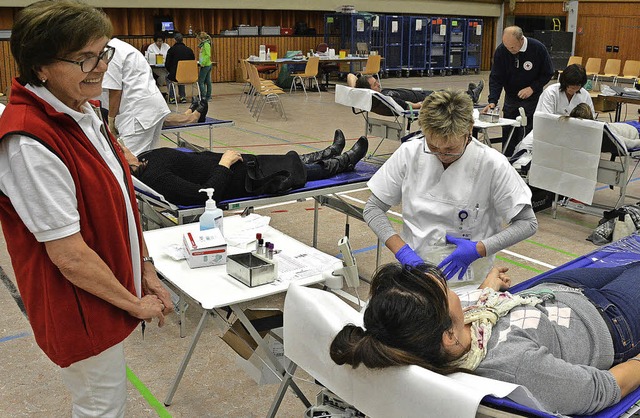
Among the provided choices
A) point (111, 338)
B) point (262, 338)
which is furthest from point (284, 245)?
point (111, 338)

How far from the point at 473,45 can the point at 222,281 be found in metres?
16.9

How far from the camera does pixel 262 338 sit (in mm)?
2316

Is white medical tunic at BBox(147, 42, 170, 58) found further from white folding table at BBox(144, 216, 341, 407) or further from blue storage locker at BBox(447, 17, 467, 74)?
white folding table at BBox(144, 216, 341, 407)

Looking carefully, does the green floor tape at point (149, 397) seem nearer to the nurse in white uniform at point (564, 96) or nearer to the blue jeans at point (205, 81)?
the nurse in white uniform at point (564, 96)

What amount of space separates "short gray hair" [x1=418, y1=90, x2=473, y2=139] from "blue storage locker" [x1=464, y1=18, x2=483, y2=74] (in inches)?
633

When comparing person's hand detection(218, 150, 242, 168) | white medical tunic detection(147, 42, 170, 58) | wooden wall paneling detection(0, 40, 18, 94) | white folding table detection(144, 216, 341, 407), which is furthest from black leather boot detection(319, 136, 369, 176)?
wooden wall paneling detection(0, 40, 18, 94)

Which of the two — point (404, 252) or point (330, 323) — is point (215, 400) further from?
Answer: point (330, 323)

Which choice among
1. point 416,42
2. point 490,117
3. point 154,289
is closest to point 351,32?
point 416,42

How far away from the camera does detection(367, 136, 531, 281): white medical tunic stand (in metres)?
2.45

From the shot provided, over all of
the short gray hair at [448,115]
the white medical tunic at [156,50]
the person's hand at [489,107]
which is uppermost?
the white medical tunic at [156,50]

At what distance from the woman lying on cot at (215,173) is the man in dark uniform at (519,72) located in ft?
10.2

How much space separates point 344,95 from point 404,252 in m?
4.53

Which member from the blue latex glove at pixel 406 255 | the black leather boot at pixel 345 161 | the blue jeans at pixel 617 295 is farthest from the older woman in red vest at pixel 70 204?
the black leather boot at pixel 345 161

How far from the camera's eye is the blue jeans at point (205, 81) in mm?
11133
